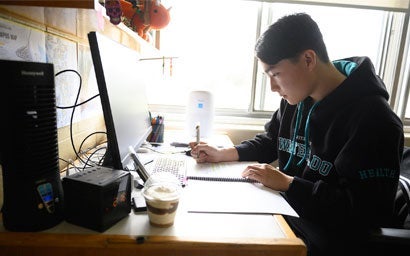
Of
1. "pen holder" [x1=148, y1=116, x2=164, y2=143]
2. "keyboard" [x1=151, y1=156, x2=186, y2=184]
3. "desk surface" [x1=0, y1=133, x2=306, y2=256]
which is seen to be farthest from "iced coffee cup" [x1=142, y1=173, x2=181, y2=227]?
"pen holder" [x1=148, y1=116, x2=164, y2=143]

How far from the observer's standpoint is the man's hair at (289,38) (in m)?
0.97

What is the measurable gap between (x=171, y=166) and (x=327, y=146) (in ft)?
1.96

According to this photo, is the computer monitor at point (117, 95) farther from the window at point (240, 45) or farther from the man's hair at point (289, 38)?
the window at point (240, 45)

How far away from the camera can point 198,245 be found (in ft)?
1.81

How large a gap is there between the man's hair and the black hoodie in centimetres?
21

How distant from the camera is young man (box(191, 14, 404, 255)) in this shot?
0.82m

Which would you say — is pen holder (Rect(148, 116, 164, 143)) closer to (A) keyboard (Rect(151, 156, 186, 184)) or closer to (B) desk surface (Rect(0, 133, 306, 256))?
(A) keyboard (Rect(151, 156, 186, 184))

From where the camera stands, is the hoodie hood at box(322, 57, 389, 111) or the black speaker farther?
the hoodie hood at box(322, 57, 389, 111)

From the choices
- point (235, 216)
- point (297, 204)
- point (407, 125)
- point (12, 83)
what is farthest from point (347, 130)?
point (407, 125)

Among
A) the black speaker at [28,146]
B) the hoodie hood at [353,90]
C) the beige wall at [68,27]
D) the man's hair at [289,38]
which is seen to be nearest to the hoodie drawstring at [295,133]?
the hoodie hood at [353,90]

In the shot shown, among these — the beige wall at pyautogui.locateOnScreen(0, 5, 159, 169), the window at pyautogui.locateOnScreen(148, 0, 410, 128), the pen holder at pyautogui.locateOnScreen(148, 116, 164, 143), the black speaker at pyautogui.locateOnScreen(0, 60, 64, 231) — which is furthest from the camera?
the window at pyautogui.locateOnScreen(148, 0, 410, 128)

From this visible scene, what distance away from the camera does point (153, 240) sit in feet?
1.79

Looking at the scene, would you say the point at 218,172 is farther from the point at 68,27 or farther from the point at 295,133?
the point at 68,27

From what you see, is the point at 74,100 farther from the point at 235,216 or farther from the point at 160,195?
the point at 235,216
